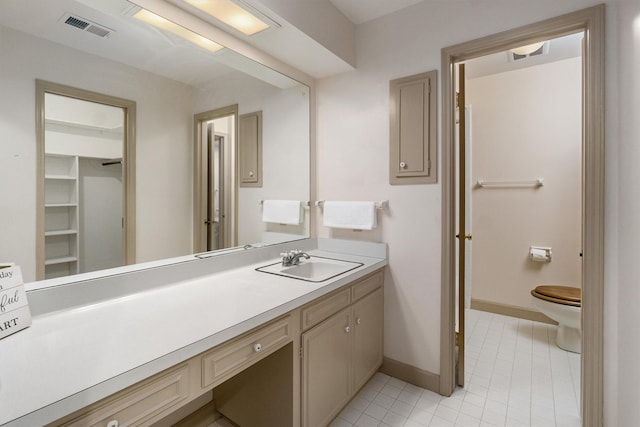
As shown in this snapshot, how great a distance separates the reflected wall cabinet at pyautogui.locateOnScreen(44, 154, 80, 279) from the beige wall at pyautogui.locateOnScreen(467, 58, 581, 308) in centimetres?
322

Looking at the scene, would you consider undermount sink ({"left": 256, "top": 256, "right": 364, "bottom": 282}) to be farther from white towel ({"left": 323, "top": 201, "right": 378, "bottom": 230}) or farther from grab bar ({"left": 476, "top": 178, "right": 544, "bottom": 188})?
grab bar ({"left": 476, "top": 178, "right": 544, "bottom": 188})

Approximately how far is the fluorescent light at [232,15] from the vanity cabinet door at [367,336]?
1.61 meters

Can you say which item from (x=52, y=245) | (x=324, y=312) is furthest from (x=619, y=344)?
(x=52, y=245)

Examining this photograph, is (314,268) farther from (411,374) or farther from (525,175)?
(525,175)

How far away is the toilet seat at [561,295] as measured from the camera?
2.27m

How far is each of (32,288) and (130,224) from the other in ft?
1.31

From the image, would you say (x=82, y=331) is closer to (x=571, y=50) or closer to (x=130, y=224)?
(x=130, y=224)

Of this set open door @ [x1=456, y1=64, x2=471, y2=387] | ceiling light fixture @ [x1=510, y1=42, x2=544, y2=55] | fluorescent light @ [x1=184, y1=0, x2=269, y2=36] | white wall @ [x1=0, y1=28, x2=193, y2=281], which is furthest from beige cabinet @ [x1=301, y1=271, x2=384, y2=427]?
ceiling light fixture @ [x1=510, y1=42, x2=544, y2=55]

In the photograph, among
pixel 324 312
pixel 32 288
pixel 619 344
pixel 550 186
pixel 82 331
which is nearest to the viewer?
pixel 82 331

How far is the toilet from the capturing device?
2.25m

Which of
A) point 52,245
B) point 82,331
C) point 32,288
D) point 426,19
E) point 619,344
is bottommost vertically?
point 619,344

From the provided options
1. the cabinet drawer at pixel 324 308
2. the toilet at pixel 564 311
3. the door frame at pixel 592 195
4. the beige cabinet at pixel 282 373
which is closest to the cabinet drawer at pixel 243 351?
the beige cabinet at pixel 282 373

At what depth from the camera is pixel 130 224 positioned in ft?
4.55

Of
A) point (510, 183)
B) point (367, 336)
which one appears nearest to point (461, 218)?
point (367, 336)
